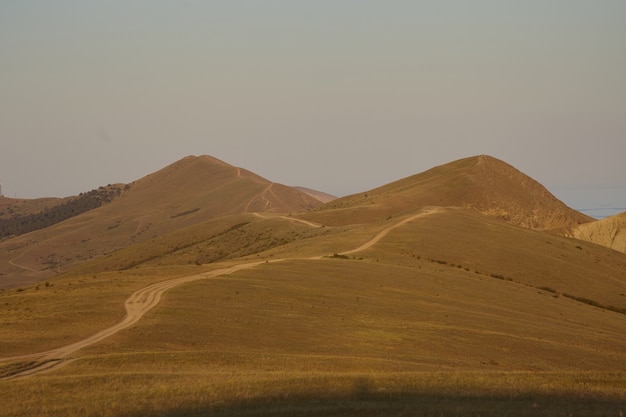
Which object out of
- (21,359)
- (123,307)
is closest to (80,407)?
(21,359)

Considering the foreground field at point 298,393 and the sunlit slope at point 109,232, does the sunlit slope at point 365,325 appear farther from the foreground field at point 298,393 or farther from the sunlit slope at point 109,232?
the sunlit slope at point 109,232

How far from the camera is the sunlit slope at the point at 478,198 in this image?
115m

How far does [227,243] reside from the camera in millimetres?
101938

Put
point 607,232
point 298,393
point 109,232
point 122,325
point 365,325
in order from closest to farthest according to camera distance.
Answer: point 298,393
point 122,325
point 365,325
point 607,232
point 109,232

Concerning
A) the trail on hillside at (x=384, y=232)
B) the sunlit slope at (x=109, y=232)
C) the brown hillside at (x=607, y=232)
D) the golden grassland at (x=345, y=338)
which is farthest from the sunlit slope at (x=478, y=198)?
the sunlit slope at (x=109, y=232)

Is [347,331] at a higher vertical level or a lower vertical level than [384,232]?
lower

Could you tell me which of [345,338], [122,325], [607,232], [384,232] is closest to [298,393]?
[345,338]

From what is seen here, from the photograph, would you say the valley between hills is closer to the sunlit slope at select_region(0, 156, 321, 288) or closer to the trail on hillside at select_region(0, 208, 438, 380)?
the trail on hillside at select_region(0, 208, 438, 380)

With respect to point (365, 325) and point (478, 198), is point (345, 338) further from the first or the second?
point (478, 198)

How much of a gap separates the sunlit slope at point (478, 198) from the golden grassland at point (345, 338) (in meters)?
43.3

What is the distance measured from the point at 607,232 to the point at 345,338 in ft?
289

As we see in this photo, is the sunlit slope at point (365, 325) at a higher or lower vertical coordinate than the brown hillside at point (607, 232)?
lower

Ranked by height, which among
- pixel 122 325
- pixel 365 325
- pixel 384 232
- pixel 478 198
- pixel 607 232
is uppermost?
pixel 478 198

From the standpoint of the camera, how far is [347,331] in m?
37.7
